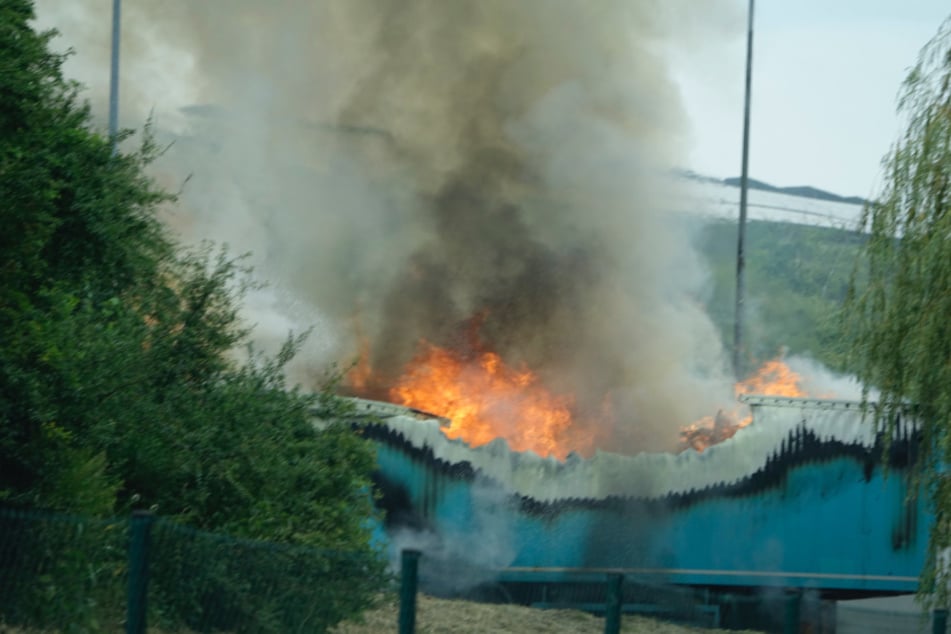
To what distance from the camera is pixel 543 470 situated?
21.1 meters

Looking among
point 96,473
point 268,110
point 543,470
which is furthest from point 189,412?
point 268,110

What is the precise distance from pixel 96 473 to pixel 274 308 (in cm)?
1818

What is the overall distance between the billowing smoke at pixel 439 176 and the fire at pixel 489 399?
1.24 feet

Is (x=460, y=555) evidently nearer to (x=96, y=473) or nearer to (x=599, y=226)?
(x=96, y=473)

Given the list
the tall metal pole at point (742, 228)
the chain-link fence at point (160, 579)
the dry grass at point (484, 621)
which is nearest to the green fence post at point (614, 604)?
the dry grass at point (484, 621)

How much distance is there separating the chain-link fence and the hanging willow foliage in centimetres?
681

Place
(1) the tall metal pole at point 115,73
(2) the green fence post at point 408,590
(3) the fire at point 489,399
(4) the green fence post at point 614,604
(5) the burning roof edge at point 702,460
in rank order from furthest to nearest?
(3) the fire at point 489,399 → (1) the tall metal pole at point 115,73 → (5) the burning roof edge at point 702,460 → (4) the green fence post at point 614,604 → (2) the green fence post at point 408,590

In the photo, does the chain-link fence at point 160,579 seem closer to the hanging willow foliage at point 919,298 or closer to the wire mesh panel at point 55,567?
the wire mesh panel at point 55,567

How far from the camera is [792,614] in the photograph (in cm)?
1115

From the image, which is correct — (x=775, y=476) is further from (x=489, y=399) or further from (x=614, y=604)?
(x=614, y=604)

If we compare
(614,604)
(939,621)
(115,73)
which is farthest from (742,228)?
(614,604)

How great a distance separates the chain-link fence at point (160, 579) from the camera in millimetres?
7527

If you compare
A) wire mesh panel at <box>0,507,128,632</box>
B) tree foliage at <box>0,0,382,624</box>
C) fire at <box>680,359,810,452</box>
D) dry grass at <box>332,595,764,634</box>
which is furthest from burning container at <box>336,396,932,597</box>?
wire mesh panel at <box>0,507,128,632</box>

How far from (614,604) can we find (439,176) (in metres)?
21.2
